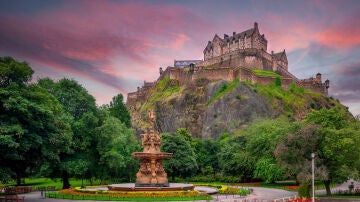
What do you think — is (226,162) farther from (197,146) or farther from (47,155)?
(47,155)

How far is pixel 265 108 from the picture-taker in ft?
393

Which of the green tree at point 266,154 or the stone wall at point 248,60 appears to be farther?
Result: the stone wall at point 248,60

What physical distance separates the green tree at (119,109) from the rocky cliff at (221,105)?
3976 cm

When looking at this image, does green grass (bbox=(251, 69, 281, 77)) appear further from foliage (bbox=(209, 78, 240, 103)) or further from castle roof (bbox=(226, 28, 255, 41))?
castle roof (bbox=(226, 28, 255, 41))

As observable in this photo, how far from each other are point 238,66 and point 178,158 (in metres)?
73.1

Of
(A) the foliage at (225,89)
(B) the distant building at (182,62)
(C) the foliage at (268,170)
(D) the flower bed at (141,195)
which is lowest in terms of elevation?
(D) the flower bed at (141,195)

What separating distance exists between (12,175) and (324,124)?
31789mm

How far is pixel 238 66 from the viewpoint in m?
136

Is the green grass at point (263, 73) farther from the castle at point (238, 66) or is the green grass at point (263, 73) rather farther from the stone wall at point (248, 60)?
the stone wall at point (248, 60)

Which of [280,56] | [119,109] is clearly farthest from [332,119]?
[280,56]

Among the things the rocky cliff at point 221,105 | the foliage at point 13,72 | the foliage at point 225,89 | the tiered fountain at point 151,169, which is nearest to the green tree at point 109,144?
the tiered fountain at point 151,169

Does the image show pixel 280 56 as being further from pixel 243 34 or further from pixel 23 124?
pixel 23 124

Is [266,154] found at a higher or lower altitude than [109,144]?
lower

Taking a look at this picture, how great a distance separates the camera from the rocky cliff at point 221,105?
11775cm
